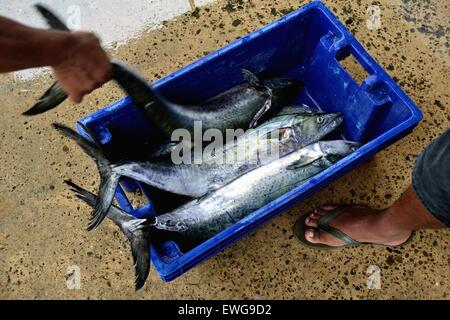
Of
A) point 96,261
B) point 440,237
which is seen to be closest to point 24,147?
point 96,261

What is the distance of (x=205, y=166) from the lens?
246cm

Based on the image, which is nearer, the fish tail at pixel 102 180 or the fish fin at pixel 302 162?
the fish tail at pixel 102 180

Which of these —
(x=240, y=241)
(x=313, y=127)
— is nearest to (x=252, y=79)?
(x=313, y=127)

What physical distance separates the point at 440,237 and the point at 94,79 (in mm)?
2084

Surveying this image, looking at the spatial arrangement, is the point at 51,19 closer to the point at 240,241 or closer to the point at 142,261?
the point at 142,261

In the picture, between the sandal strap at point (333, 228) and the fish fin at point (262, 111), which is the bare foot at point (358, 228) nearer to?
the sandal strap at point (333, 228)

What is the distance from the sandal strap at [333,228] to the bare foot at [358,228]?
0.02 meters

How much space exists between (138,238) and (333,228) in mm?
1093

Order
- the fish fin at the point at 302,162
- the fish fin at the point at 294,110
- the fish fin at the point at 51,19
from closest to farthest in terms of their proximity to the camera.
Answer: the fish fin at the point at 51,19 → the fish fin at the point at 302,162 → the fish fin at the point at 294,110

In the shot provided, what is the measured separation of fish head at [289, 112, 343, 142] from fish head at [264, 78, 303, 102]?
0.20m

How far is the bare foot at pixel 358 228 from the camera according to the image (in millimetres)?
2328

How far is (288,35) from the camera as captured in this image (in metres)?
2.61

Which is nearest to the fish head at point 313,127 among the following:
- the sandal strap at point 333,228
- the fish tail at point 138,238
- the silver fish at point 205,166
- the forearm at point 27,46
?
the silver fish at point 205,166
